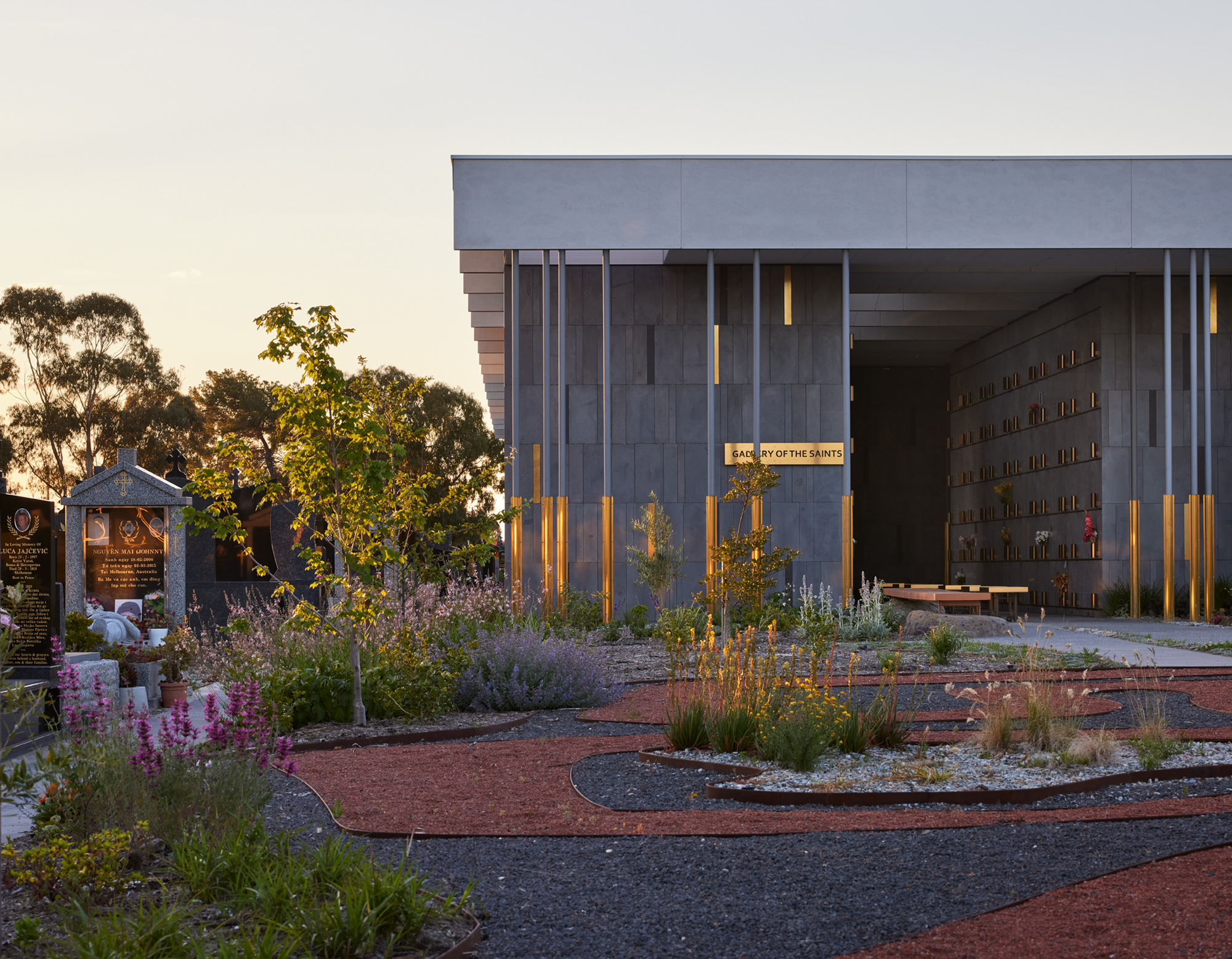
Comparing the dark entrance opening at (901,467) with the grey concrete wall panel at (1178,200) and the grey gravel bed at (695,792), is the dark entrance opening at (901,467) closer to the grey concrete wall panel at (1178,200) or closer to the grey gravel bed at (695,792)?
the grey concrete wall panel at (1178,200)

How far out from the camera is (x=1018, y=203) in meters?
23.0

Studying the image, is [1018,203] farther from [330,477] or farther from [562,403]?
[330,477]

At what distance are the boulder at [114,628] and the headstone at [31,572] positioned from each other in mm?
2358

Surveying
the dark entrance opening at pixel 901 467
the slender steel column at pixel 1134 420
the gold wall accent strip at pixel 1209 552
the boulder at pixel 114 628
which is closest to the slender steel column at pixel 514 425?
the boulder at pixel 114 628

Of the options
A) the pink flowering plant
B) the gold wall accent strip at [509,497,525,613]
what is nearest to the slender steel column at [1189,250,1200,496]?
the gold wall accent strip at [509,497,525,613]

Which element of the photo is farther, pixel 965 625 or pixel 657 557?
pixel 657 557

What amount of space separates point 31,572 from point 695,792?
626cm

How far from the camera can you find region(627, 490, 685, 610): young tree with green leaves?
20.2m

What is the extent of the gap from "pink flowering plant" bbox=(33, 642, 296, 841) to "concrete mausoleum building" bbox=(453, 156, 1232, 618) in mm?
16910

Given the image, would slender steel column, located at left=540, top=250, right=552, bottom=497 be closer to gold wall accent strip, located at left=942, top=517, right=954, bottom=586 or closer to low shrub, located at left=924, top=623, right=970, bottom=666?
low shrub, located at left=924, top=623, right=970, bottom=666

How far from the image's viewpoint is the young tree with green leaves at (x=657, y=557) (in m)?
20.2

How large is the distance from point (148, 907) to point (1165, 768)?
539 centimetres

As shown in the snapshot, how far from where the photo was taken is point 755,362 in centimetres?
2298

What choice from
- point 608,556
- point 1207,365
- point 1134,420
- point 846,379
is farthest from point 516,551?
point 1207,365
